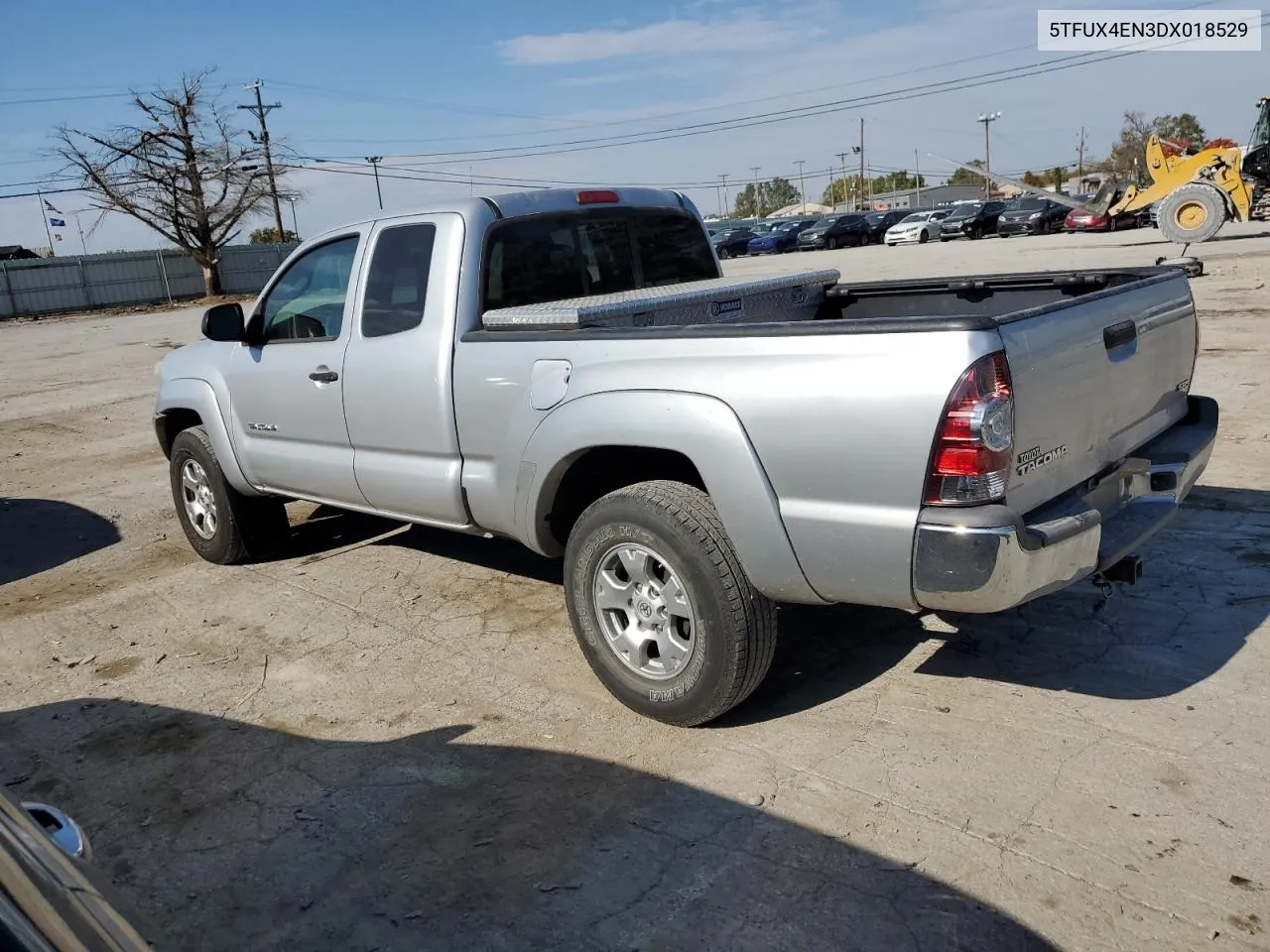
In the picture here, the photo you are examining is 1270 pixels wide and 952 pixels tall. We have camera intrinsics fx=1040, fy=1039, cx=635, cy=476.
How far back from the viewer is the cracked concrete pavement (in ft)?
9.14

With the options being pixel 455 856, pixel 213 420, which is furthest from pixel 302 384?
pixel 455 856

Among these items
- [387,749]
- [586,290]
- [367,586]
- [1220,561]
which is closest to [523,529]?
[387,749]

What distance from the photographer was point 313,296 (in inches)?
204

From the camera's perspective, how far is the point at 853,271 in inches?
1025

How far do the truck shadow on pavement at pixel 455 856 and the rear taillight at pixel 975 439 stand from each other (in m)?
1.07

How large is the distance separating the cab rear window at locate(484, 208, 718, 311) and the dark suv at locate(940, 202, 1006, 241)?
36668mm

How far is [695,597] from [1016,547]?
1071 millimetres

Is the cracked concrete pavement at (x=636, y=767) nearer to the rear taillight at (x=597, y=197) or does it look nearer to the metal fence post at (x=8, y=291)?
the rear taillight at (x=597, y=197)

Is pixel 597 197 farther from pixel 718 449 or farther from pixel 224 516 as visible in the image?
pixel 224 516

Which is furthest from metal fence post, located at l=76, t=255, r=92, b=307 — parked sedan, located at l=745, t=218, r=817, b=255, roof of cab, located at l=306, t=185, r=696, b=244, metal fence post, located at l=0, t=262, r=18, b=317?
roof of cab, located at l=306, t=185, r=696, b=244

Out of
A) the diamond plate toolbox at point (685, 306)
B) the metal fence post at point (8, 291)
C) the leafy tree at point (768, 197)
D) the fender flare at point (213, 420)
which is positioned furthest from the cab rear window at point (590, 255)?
the leafy tree at point (768, 197)

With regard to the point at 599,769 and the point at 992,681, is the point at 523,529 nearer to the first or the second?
the point at 599,769

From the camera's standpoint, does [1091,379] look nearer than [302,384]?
Yes

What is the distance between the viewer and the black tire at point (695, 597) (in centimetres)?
349
